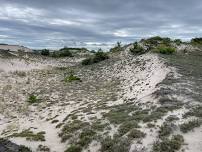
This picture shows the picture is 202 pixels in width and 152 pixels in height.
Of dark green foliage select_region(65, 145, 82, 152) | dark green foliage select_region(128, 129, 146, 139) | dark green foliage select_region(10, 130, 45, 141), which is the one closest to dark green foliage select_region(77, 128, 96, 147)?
dark green foliage select_region(65, 145, 82, 152)

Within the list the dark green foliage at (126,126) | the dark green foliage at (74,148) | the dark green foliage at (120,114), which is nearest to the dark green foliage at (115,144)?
the dark green foliage at (126,126)

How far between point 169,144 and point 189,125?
7.83 feet

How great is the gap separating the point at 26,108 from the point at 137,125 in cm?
1439

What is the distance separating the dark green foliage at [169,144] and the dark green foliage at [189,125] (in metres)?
0.93

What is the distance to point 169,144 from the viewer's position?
47.1ft

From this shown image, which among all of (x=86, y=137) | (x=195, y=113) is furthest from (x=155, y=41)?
(x=86, y=137)

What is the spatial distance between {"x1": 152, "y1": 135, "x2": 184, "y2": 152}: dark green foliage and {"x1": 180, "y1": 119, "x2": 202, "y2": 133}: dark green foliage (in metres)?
0.93

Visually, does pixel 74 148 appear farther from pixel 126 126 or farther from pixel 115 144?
pixel 126 126

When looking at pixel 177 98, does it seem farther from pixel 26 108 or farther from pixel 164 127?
pixel 26 108

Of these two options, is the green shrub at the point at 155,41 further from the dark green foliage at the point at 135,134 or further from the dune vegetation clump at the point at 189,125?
the dark green foliage at the point at 135,134

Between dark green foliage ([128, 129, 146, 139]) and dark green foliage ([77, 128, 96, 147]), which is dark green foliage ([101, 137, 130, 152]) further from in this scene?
dark green foliage ([77, 128, 96, 147])

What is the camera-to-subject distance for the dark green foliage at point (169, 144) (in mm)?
14066

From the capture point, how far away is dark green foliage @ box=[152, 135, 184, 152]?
14.1 meters

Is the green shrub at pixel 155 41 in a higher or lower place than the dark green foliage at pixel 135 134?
higher
